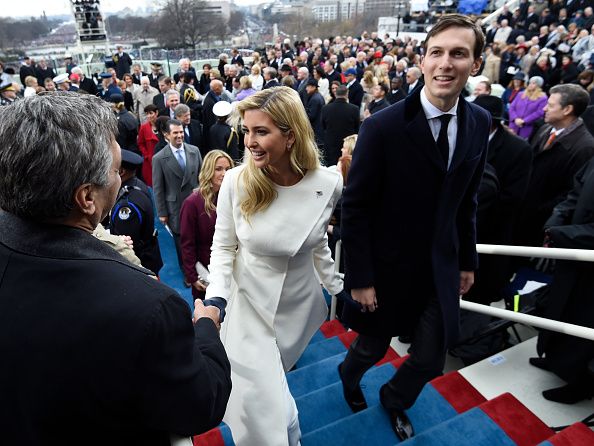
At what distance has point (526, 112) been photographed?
6.78 metres

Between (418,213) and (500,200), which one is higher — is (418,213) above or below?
above

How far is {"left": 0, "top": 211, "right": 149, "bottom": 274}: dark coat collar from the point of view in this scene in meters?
0.98

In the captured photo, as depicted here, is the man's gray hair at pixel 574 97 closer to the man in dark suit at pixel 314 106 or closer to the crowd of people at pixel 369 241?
the crowd of people at pixel 369 241

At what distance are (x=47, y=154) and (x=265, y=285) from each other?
4.30 ft

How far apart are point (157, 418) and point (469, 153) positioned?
1596 millimetres

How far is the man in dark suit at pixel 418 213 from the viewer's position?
1.82m

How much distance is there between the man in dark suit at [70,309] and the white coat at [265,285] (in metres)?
0.92

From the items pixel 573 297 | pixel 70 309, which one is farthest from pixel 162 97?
pixel 70 309

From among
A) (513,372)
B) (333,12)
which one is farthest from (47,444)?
(333,12)

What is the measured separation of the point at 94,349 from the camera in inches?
36.8

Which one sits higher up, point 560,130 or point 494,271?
point 560,130

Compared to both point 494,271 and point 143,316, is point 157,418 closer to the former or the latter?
point 143,316

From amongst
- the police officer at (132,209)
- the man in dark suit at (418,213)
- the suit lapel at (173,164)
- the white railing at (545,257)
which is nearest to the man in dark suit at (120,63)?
the suit lapel at (173,164)

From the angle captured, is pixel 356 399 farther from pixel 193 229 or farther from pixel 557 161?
pixel 557 161
